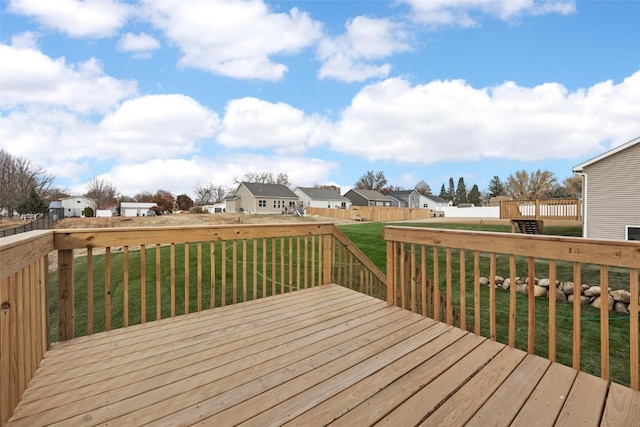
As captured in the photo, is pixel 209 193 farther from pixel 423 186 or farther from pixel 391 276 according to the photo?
pixel 391 276

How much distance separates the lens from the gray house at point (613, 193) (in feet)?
33.4

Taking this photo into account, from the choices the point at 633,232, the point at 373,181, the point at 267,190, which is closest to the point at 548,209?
the point at 633,232

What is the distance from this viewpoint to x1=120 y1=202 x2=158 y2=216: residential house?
130 feet

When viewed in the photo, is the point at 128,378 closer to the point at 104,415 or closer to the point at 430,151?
the point at 104,415

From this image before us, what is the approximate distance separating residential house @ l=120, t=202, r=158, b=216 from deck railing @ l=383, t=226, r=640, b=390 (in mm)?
42968

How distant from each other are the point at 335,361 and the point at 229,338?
94 centimetres

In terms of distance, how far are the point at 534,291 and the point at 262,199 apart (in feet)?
111

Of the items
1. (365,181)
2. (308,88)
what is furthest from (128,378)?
(365,181)

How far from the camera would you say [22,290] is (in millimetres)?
1645

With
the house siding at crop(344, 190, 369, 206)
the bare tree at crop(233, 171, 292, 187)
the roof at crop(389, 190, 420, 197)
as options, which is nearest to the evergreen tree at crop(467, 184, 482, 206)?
the roof at crop(389, 190, 420, 197)

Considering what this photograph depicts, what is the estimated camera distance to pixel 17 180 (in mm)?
25125

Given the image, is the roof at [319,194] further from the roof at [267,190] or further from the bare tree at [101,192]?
the bare tree at [101,192]

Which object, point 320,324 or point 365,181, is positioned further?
point 365,181

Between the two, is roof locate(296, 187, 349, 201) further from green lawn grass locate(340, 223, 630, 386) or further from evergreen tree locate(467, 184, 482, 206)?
green lawn grass locate(340, 223, 630, 386)
